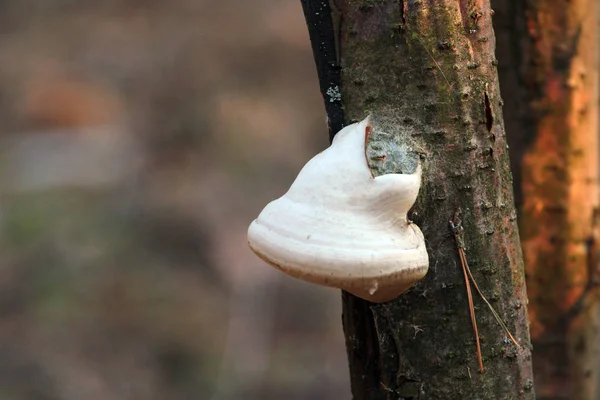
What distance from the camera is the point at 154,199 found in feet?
25.1

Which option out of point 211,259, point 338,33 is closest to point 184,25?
point 211,259

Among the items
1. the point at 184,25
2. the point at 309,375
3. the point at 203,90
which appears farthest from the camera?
the point at 184,25

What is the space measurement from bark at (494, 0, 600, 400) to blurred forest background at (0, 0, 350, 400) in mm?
4000

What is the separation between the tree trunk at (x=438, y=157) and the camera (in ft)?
3.69

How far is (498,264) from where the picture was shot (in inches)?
46.4

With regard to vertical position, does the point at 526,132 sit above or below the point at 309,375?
above

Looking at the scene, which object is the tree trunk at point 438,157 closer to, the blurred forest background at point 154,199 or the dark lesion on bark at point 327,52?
the dark lesion on bark at point 327,52

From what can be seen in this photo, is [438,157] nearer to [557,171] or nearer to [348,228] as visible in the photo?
[348,228]

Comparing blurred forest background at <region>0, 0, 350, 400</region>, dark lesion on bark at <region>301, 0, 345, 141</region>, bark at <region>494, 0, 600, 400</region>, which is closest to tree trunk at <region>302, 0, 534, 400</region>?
dark lesion on bark at <region>301, 0, 345, 141</region>

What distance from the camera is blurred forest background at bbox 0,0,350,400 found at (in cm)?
594

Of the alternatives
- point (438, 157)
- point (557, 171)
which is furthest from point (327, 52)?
point (557, 171)

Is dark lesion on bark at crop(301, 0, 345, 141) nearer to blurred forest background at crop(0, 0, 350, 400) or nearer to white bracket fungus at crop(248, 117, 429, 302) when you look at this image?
white bracket fungus at crop(248, 117, 429, 302)

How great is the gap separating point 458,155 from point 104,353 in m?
5.44

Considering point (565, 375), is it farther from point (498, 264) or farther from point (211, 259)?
point (211, 259)
